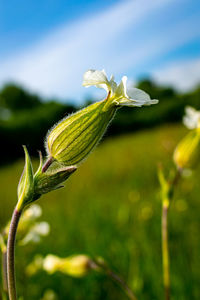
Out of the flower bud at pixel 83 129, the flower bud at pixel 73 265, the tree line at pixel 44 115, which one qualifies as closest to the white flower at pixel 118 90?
the flower bud at pixel 83 129

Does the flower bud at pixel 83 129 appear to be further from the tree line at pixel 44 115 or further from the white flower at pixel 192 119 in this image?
the tree line at pixel 44 115

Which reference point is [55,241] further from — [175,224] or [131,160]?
[131,160]

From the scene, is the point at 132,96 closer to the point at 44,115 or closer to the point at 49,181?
the point at 49,181

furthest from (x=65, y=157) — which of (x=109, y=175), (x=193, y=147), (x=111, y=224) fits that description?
(x=109, y=175)

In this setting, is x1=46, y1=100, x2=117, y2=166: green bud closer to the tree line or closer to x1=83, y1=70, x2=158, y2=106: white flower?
x1=83, y1=70, x2=158, y2=106: white flower

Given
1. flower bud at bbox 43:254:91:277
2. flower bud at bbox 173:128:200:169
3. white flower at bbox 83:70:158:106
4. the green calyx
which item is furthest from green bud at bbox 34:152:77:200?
flower bud at bbox 173:128:200:169

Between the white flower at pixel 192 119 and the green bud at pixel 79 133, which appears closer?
the green bud at pixel 79 133

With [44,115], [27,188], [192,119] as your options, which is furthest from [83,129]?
[44,115]
